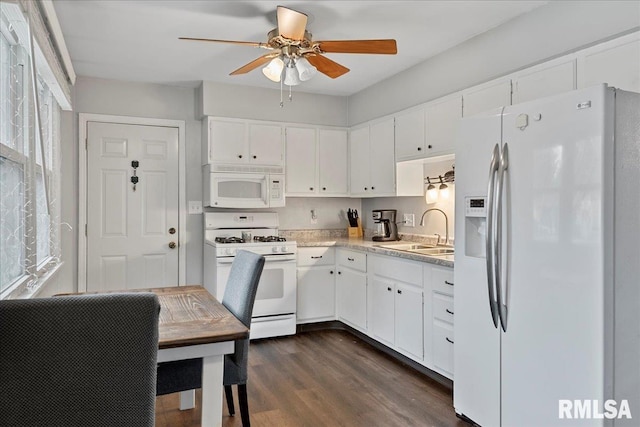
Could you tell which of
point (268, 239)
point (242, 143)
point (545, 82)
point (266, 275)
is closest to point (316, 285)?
point (266, 275)

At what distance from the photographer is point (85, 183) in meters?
3.91

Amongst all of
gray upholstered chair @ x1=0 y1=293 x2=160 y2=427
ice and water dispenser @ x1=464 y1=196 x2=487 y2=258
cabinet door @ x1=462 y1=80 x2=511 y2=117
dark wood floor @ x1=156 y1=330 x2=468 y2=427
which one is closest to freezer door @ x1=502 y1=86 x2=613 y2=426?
ice and water dispenser @ x1=464 y1=196 x2=487 y2=258

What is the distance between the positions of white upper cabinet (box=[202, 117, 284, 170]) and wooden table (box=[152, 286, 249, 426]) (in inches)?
92.3

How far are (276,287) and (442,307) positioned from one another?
5.38ft

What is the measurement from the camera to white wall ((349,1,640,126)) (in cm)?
224

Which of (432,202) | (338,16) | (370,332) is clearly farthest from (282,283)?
(338,16)

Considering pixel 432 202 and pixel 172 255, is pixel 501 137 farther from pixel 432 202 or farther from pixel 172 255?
pixel 172 255

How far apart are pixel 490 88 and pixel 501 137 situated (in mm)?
880

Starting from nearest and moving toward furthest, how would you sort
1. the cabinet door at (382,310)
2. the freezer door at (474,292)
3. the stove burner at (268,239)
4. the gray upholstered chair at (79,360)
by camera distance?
the gray upholstered chair at (79,360) < the freezer door at (474,292) < the cabinet door at (382,310) < the stove burner at (268,239)

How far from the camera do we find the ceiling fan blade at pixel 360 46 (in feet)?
7.91

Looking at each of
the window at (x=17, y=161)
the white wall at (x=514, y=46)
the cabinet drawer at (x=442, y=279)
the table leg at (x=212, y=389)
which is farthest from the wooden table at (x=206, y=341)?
the white wall at (x=514, y=46)

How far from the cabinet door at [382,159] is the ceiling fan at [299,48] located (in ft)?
3.86

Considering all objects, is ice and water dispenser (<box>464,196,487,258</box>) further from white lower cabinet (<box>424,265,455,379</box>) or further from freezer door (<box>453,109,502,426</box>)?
white lower cabinet (<box>424,265,455,379</box>)

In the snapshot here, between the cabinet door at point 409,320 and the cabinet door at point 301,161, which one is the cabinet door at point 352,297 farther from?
the cabinet door at point 301,161
